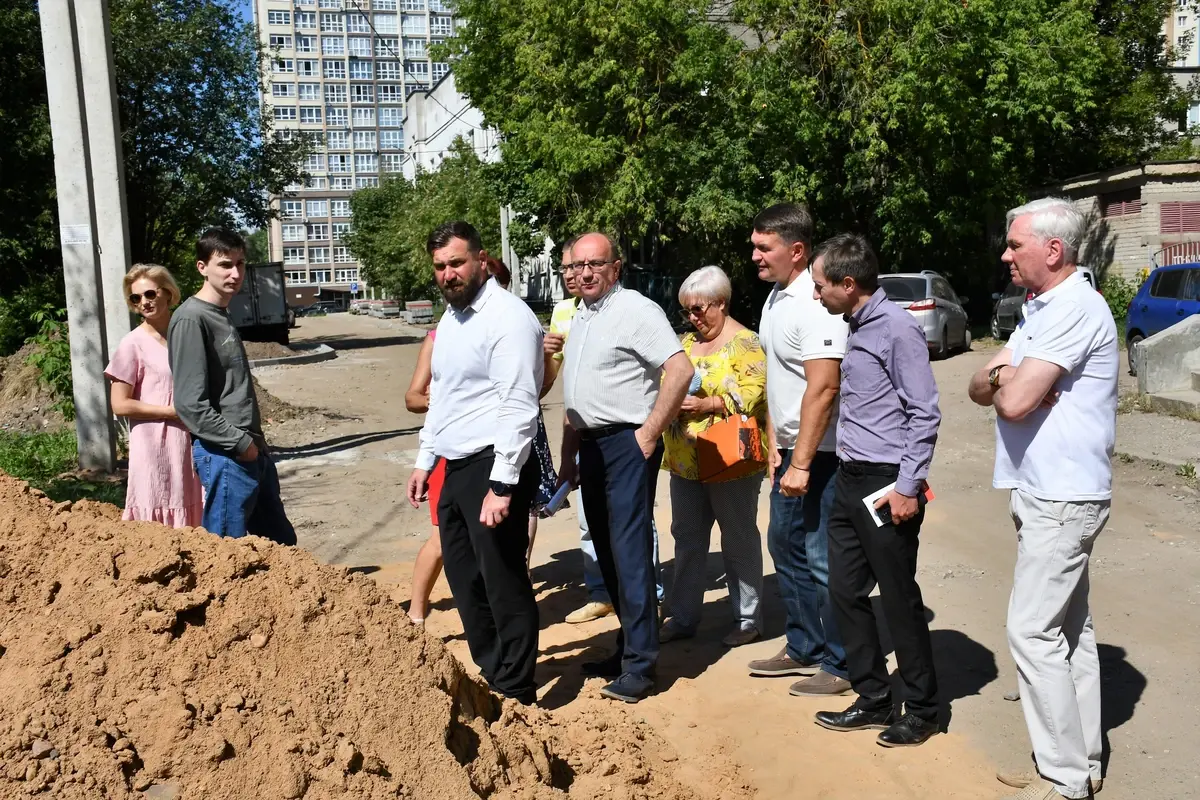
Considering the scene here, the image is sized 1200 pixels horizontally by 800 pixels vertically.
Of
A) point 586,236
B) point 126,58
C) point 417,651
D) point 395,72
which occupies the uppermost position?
point 395,72

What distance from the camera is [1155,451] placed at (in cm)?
1088

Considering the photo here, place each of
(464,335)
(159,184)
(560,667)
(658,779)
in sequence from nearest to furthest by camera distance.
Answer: (658,779)
(464,335)
(560,667)
(159,184)

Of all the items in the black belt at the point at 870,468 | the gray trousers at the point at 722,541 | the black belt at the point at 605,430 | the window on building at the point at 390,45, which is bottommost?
the gray trousers at the point at 722,541

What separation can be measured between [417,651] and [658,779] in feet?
3.66

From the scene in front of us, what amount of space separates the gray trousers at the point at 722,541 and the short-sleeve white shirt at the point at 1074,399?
2.18m

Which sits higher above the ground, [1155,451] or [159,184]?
[159,184]

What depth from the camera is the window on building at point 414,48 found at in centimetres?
14025

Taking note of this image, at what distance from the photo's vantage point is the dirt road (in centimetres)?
452

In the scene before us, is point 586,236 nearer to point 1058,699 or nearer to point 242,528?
point 242,528

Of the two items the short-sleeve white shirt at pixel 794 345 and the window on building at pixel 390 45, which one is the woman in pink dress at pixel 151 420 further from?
the window on building at pixel 390 45

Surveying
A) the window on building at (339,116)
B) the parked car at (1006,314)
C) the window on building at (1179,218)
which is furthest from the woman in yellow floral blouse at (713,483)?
the window on building at (339,116)

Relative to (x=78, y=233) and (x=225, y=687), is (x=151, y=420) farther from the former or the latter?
(x=78, y=233)

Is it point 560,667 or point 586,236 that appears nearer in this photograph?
point 586,236

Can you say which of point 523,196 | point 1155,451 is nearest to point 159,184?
point 523,196
